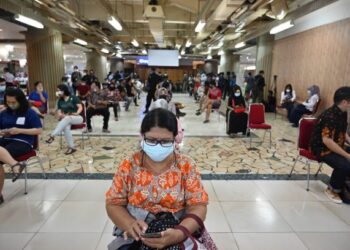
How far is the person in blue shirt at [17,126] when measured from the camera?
3049 mm

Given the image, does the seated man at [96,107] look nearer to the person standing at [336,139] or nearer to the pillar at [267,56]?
the person standing at [336,139]

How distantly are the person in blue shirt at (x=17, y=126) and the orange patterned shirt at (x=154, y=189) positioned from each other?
2122 mm

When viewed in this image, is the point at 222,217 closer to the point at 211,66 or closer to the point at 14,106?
the point at 14,106

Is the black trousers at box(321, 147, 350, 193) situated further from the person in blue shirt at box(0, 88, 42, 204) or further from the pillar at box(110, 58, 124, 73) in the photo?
the pillar at box(110, 58, 124, 73)

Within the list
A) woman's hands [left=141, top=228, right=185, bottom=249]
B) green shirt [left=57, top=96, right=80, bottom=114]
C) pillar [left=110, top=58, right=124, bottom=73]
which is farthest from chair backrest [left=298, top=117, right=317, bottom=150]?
pillar [left=110, top=58, right=124, bottom=73]

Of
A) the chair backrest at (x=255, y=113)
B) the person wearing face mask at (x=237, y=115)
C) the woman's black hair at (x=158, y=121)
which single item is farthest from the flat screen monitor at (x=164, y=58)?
the woman's black hair at (x=158, y=121)

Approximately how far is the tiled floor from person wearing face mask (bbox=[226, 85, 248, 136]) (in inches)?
106

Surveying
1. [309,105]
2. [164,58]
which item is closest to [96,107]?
[309,105]

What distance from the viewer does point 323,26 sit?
726 cm

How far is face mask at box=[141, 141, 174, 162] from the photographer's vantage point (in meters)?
1.47

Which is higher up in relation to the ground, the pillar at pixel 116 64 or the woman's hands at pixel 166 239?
the pillar at pixel 116 64

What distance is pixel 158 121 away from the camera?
4.87 feet

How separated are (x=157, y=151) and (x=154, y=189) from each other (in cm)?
21

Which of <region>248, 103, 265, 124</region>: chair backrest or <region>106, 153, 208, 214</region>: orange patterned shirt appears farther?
<region>248, 103, 265, 124</region>: chair backrest
